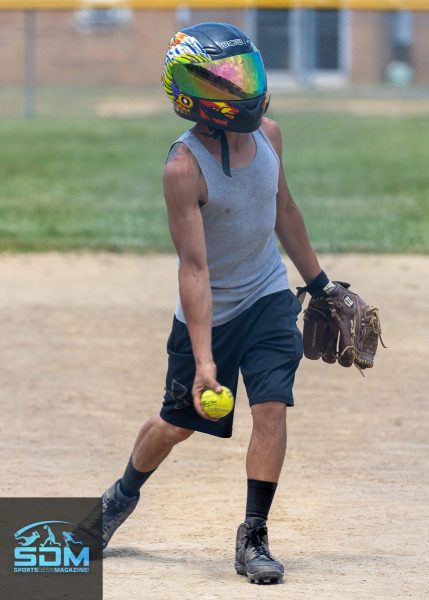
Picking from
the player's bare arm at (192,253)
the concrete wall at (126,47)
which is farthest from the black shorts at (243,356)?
the concrete wall at (126,47)

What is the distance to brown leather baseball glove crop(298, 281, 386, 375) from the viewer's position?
485 centimetres

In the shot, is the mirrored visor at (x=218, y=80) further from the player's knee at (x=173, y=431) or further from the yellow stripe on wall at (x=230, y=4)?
the yellow stripe on wall at (x=230, y=4)

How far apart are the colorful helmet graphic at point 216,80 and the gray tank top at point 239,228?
0.13 meters

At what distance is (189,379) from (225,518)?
90cm

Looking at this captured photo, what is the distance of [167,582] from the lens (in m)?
4.29

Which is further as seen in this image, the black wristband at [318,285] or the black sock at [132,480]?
the black wristband at [318,285]

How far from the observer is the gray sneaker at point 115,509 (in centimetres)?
471

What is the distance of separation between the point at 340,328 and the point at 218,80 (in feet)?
3.60

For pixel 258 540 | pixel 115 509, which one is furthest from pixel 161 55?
pixel 258 540

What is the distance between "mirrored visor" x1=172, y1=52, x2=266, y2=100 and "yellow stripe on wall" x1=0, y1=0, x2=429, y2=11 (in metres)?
14.4

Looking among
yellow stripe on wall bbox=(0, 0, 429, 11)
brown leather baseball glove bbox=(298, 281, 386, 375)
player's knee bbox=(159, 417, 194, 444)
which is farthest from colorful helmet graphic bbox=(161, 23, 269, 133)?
yellow stripe on wall bbox=(0, 0, 429, 11)

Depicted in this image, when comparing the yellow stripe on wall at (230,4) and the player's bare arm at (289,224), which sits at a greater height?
the player's bare arm at (289,224)

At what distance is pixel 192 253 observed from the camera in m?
4.27

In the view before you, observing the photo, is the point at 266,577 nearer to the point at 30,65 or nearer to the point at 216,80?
the point at 216,80
